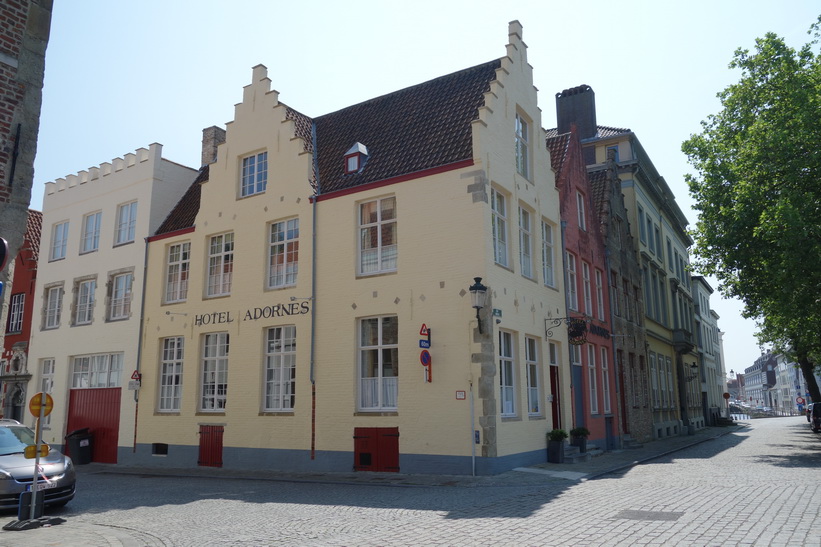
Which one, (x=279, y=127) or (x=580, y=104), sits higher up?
(x=580, y=104)

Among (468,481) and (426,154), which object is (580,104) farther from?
(468,481)

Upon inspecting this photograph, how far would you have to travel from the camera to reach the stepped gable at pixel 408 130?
1709 centimetres

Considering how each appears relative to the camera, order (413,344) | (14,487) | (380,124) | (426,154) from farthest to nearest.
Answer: (380,124)
(426,154)
(413,344)
(14,487)

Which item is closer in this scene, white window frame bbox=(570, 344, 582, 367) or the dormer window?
the dormer window

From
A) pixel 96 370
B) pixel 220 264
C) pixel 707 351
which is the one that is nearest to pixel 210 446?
pixel 220 264

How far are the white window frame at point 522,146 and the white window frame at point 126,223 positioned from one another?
13736mm

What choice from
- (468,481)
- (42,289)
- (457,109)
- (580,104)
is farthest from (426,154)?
(580,104)

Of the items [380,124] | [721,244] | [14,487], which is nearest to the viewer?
[14,487]

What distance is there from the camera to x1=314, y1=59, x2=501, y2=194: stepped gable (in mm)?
17094

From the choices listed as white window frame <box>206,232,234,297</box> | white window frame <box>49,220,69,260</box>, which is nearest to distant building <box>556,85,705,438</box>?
white window frame <box>206,232,234,297</box>

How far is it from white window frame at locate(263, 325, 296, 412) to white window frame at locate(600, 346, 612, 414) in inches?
443

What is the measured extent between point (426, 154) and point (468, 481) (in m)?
8.34

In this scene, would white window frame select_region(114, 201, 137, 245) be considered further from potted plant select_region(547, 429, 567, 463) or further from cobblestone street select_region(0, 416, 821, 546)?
potted plant select_region(547, 429, 567, 463)

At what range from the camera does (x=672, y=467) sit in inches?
655
